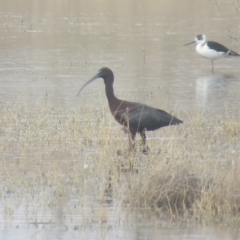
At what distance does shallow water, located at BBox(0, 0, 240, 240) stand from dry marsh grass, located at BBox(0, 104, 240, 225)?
31 centimetres

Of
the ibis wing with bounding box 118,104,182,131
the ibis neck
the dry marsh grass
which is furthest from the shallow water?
the ibis neck

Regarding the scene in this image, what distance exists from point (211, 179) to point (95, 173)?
1616 mm

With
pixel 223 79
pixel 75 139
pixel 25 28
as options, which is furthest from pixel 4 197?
pixel 25 28

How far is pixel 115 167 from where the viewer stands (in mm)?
9039

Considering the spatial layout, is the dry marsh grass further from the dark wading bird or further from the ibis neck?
the ibis neck

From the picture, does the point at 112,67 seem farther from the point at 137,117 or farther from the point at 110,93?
the point at 137,117

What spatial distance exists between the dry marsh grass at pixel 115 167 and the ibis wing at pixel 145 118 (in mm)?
260

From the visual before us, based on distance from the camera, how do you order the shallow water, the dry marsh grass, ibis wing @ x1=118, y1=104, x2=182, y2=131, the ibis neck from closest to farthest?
1. the shallow water
2. the dry marsh grass
3. ibis wing @ x1=118, y1=104, x2=182, y2=131
4. the ibis neck

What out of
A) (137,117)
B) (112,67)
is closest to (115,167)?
(137,117)

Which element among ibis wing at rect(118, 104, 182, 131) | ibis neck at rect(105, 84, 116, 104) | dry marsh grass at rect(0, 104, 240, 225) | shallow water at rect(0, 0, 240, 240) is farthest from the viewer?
ibis neck at rect(105, 84, 116, 104)

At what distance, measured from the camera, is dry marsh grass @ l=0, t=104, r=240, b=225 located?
7543 millimetres

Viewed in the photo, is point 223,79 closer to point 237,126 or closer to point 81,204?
point 237,126

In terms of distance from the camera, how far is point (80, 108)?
13.5 meters

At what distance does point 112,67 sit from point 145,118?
9.42 m
